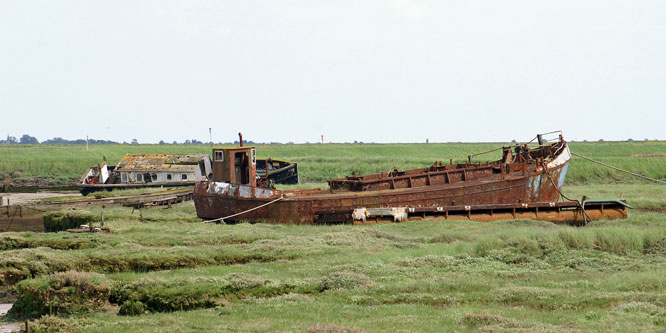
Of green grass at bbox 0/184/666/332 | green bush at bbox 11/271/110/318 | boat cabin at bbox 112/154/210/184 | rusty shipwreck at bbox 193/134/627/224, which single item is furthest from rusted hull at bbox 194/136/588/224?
boat cabin at bbox 112/154/210/184

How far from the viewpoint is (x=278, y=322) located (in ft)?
40.1

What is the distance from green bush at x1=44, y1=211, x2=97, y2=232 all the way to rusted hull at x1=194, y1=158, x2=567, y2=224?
16.9 ft

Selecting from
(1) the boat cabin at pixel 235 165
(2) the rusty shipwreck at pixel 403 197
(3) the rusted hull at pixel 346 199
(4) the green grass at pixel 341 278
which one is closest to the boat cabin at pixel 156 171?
(1) the boat cabin at pixel 235 165

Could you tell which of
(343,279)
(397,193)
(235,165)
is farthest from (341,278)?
(235,165)

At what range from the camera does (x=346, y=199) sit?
91.0 feet

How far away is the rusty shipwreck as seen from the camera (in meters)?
27.5

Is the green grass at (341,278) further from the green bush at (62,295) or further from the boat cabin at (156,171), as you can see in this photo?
the boat cabin at (156,171)

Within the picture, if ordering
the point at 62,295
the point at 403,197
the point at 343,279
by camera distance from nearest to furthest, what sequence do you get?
the point at 62,295, the point at 343,279, the point at 403,197

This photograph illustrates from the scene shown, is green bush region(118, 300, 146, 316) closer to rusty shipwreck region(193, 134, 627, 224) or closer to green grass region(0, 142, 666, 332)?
green grass region(0, 142, 666, 332)

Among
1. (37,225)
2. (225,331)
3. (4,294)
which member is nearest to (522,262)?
(225,331)

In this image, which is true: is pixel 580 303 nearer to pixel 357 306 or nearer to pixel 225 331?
pixel 357 306

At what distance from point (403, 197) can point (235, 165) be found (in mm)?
8111

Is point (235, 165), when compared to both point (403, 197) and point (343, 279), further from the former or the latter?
point (343, 279)

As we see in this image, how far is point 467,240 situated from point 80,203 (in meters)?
23.0
